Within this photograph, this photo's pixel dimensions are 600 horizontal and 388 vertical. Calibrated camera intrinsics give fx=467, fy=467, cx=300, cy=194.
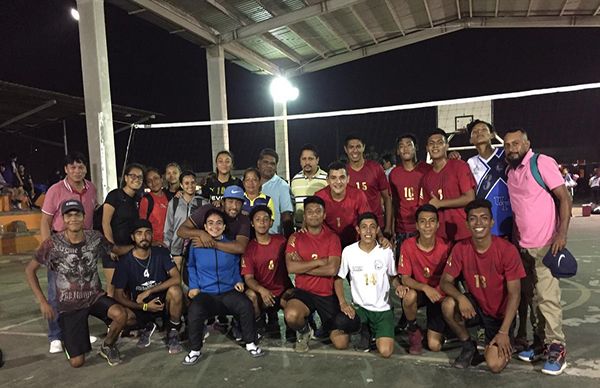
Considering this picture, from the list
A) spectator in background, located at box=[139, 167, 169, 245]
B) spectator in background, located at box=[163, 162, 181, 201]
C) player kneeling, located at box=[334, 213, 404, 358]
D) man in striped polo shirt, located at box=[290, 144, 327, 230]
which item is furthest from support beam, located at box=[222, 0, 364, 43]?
player kneeling, located at box=[334, 213, 404, 358]

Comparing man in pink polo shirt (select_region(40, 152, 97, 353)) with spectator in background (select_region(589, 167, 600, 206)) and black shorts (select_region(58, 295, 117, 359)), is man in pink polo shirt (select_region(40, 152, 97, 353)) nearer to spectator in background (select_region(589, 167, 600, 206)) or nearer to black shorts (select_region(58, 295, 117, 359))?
black shorts (select_region(58, 295, 117, 359))

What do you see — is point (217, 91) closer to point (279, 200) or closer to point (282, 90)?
point (282, 90)

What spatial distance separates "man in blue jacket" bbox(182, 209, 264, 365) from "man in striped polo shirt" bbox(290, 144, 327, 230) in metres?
0.99

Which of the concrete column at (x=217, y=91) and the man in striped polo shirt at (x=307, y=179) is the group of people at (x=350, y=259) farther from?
the concrete column at (x=217, y=91)

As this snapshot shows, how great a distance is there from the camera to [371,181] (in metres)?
4.41

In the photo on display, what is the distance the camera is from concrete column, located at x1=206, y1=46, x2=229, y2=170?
11914 millimetres

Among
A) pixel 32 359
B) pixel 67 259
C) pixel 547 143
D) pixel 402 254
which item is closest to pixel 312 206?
pixel 402 254

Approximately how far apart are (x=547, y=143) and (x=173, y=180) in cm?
1774

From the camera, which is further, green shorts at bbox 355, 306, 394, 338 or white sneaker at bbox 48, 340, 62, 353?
white sneaker at bbox 48, 340, 62, 353

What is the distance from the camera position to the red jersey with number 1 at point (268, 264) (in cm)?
404

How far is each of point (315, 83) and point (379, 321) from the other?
16154 mm

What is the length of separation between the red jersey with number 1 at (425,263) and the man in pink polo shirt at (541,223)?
58 cm

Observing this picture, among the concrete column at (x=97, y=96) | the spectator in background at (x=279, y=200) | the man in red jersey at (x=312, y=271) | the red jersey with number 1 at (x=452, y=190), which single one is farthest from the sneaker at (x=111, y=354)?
the concrete column at (x=97, y=96)

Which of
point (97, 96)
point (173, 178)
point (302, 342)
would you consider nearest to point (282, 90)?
point (97, 96)
